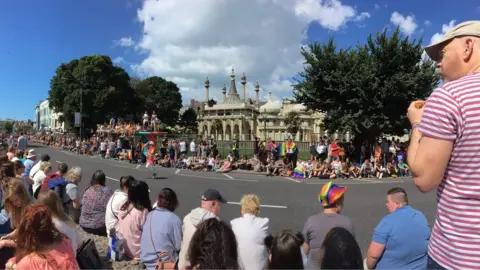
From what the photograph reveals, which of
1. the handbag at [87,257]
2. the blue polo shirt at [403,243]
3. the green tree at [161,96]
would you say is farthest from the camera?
the green tree at [161,96]

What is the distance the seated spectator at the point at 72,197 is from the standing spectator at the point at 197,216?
3.56 metres

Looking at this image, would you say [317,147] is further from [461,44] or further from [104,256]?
[461,44]

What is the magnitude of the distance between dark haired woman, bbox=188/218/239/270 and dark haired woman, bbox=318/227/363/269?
88cm

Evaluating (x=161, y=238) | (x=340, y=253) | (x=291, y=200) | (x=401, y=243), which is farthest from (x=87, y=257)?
(x=291, y=200)

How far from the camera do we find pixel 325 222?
375cm

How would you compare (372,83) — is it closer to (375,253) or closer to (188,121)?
(375,253)

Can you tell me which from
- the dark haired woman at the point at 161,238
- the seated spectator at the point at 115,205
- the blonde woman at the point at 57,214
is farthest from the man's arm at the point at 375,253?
the seated spectator at the point at 115,205

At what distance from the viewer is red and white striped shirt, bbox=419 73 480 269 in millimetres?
1567

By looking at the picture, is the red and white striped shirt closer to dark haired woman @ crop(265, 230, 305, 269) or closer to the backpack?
dark haired woman @ crop(265, 230, 305, 269)

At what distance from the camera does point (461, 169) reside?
160 cm

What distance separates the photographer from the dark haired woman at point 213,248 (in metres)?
2.50

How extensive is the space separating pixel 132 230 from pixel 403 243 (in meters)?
3.81

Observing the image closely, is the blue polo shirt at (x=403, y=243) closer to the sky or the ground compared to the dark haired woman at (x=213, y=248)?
closer to the ground

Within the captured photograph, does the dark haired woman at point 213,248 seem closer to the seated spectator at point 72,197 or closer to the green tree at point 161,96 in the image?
Result: the seated spectator at point 72,197
